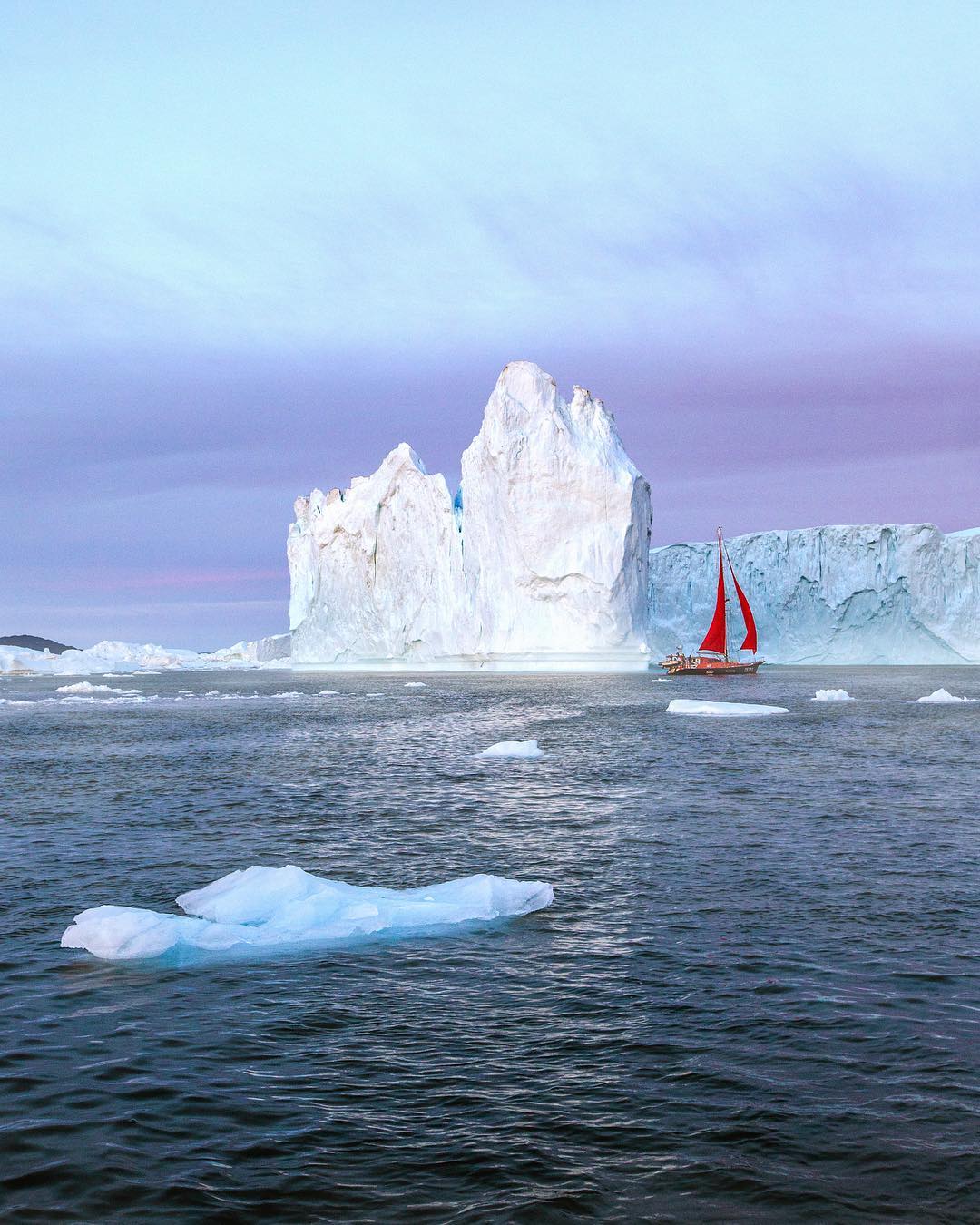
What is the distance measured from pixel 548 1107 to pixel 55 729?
34.3 meters

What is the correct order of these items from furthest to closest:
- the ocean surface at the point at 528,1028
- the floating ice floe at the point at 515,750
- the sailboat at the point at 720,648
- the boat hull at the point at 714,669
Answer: the boat hull at the point at 714,669
the sailboat at the point at 720,648
the floating ice floe at the point at 515,750
the ocean surface at the point at 528,1028

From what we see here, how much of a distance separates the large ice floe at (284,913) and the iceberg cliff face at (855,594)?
297 feet

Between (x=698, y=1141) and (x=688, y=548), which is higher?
(x=688, y=548)

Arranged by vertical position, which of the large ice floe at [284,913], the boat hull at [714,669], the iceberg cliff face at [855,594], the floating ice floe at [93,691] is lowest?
the large ice floe at [284,913]

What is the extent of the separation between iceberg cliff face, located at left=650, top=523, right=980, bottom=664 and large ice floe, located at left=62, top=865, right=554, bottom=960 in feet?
297

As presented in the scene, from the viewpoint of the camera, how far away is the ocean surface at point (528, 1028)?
486 cm

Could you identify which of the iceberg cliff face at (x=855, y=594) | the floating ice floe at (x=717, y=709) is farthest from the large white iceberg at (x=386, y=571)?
the floating ice floe at (x=717, y=709)

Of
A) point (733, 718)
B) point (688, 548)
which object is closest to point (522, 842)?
point (733, 718)

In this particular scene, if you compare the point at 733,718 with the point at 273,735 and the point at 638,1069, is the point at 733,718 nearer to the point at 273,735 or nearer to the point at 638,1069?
the point at 273,735

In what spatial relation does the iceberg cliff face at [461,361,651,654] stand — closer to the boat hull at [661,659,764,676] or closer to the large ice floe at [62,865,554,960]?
the boat hull at [661,659,764,676]

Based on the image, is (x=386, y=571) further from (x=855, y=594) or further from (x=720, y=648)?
(x=855, y=594)

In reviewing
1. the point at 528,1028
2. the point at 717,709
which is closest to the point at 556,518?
the point at 717,709

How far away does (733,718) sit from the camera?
37062 mm

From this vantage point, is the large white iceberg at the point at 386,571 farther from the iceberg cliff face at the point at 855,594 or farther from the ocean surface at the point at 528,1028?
the ocean surface at the point at 528,1028
